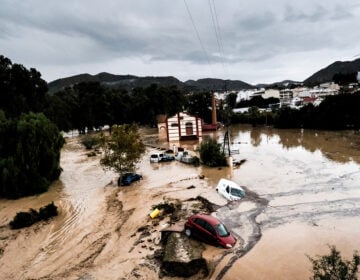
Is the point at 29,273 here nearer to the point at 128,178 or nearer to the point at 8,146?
the point at 128,178

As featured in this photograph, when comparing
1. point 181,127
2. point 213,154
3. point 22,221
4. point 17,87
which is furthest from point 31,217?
point 181,127

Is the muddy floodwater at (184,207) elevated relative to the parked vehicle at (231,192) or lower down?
lower down

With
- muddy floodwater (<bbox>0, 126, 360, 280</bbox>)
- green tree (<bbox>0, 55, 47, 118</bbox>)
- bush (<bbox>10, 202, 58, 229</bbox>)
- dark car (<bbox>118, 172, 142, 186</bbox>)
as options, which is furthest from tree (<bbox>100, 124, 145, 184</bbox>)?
green tree (<bbox>0, 55, 47, 118</bbox>)

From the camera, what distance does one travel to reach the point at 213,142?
127ft

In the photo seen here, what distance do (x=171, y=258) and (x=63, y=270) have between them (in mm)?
5657

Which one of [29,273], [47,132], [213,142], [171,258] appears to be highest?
[47,132]

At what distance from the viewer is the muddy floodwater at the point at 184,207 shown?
1523 centimetres

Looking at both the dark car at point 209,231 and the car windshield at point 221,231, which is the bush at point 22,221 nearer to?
the dark car at point 209,231

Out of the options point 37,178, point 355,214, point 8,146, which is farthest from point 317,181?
point 8,146

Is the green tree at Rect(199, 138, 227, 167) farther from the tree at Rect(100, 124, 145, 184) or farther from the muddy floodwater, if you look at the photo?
the tree at Rect(100, 124, 145, 184)

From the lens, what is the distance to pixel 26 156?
31375 millimetres

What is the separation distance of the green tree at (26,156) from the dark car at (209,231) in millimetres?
20147

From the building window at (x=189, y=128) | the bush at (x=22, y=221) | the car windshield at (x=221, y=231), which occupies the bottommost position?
the bush at (x=22, y=221)

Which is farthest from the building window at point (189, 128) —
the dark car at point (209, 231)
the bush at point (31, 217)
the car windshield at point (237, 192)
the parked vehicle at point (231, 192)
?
the dark car at point (209, 231)
